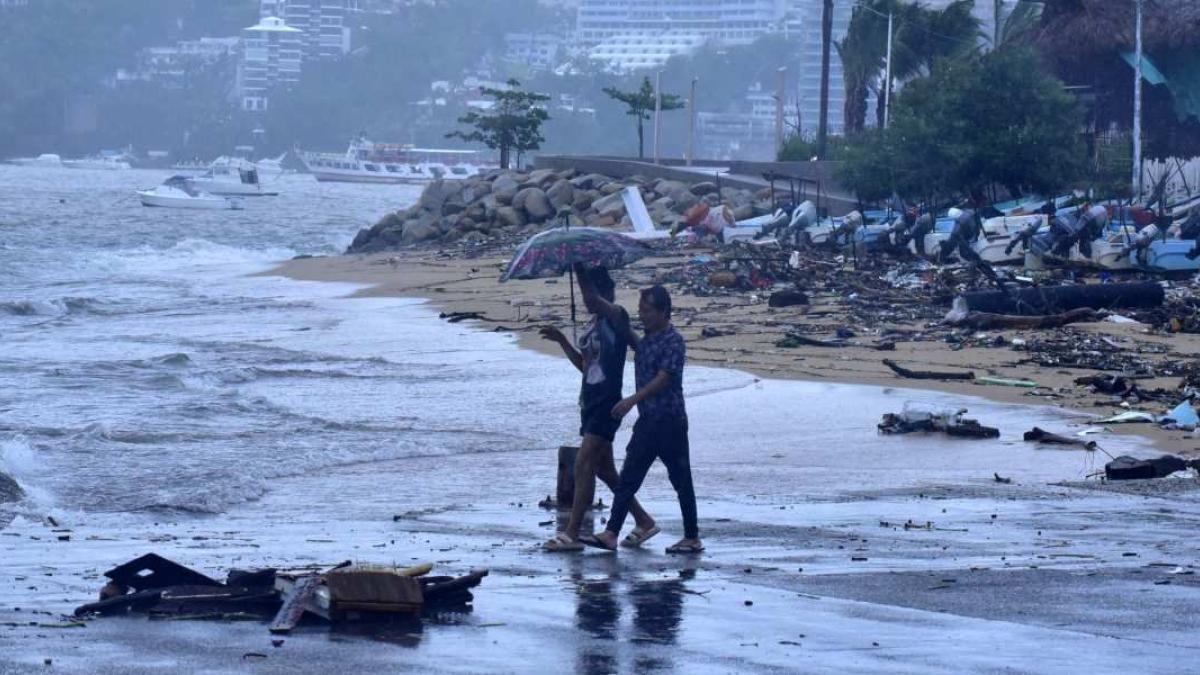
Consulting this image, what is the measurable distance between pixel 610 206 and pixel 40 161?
131371mm

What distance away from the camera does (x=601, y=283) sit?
30.6ft

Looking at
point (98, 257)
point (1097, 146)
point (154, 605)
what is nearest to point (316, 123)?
point (98, 257)

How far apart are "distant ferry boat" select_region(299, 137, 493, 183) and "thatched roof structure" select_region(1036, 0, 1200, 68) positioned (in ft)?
323

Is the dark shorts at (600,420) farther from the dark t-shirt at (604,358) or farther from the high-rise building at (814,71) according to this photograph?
the high-rise building at (814,71)

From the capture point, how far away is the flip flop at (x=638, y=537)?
9430 millimetres

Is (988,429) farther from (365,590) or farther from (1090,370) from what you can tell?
(365,590)

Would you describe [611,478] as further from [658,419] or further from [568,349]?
[568,349]

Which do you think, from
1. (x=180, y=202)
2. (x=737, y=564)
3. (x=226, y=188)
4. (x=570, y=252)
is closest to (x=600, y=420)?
(x=570, y=252)

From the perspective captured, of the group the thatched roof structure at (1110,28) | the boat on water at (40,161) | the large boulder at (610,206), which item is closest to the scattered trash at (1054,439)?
the thatched roof structure at (1110,28)

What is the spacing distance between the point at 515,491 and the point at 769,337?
8827mm

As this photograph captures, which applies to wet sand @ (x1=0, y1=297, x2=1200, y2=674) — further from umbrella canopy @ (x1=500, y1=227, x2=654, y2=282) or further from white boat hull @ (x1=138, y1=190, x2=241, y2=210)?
white boat hull @ (x1=138, y1=190, x2=241, y2=210)

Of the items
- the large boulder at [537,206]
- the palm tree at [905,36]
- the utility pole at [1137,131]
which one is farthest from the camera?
the palm tree at [905,36]

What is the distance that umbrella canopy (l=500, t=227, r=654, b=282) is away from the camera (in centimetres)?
952

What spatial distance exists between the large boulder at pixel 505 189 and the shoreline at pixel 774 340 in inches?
A: 521
